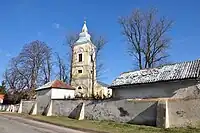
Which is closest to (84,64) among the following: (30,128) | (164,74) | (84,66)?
(84,66)

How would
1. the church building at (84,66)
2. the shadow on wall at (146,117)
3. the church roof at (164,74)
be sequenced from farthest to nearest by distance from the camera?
the church building at (84,66), the church roof at (164,74), the shadow on wall at (146,117)

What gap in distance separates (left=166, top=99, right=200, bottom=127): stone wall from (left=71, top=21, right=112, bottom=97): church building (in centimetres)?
3446

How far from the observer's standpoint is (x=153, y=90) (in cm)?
2244

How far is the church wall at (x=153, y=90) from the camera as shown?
20741 millimetres

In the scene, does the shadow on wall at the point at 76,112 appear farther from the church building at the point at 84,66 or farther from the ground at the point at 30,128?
the church building at the point at 84,66

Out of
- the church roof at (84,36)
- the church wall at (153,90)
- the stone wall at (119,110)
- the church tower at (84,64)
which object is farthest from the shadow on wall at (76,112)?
the church roof at (84,36)

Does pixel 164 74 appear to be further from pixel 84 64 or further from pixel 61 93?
pixel 84 64

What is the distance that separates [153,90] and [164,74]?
5.70 feet

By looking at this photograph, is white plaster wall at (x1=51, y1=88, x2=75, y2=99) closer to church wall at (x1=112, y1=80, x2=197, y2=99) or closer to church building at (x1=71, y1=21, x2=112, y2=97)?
church wall at (x1=112, y1=80, x2=197, y2=99)

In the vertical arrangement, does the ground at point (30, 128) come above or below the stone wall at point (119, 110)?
below

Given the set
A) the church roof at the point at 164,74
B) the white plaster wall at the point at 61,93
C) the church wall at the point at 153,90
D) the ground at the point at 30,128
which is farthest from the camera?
the white plaster wall at the point at 61,93

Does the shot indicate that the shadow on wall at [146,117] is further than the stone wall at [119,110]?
No

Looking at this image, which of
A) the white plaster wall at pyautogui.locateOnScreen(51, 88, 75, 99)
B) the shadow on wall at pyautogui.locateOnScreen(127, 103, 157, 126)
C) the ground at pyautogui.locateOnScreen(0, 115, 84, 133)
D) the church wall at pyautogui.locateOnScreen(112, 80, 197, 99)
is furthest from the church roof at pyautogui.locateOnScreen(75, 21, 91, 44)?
the ground at pyautogui.locateOnScreen(0, 115, 84, 133)

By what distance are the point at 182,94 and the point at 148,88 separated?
3.43m
